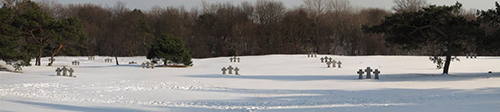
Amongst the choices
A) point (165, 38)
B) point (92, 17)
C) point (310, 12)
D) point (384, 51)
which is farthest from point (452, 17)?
point (92, 17)

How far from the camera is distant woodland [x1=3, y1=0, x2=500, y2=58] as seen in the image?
6812 cm

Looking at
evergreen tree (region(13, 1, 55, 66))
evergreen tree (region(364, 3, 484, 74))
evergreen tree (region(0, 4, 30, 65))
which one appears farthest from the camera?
evergreen tree (region(13, 1, 55, 66))

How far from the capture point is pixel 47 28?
118ft

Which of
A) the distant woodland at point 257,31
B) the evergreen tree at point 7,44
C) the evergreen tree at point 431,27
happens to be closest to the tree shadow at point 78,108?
the evergreen tree at point 7,44

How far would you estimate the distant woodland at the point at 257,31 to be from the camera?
6812 centimetres

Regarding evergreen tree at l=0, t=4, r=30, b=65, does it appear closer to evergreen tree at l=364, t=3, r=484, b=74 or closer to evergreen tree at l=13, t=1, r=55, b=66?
evergreen tree at l=13, t=1, r=55, b=66

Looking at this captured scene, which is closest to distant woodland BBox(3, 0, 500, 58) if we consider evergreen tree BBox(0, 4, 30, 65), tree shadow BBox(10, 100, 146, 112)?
evergreen tree BBox(0, 4, 30, 65)

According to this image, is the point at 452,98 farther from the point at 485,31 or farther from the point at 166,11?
Answer: the point at 166,11

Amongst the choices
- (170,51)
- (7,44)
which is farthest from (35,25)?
(170,51)

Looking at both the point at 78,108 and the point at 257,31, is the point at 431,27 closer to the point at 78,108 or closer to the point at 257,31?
the point at 78,108

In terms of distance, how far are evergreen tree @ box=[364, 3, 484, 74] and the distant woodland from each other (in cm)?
4296

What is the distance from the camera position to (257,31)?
7044 centimetres

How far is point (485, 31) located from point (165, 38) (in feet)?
89.1

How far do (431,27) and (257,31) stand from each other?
49306 mm
